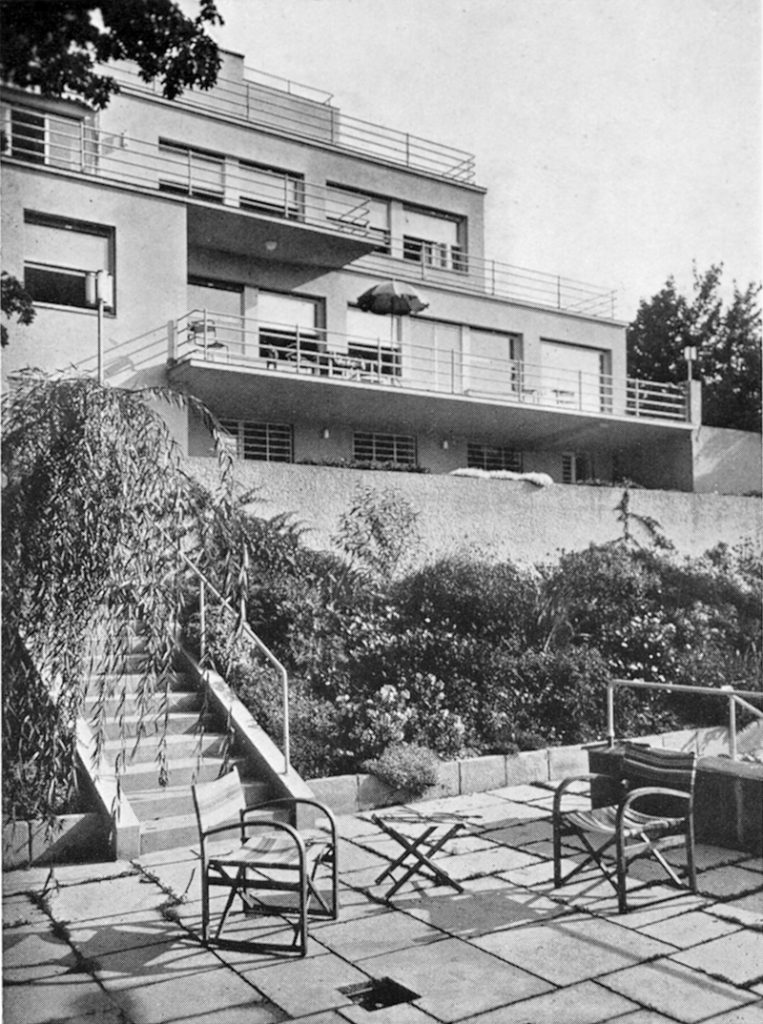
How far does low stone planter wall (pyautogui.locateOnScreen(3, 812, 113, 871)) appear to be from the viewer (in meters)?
5.86

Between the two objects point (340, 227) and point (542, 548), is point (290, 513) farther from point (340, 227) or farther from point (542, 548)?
point (340, 227)

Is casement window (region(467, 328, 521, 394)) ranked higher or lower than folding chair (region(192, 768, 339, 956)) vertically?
higher

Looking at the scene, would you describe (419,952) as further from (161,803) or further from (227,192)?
(227,192)

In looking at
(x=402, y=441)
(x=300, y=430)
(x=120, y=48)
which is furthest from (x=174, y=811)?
(x=402, y=441)

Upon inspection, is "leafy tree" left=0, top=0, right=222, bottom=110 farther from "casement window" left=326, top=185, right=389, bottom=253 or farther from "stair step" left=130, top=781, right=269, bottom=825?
"casement window" left=326, top=185, right=389, bottom=253

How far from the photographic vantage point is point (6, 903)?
5402 millimetres

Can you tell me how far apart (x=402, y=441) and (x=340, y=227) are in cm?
436

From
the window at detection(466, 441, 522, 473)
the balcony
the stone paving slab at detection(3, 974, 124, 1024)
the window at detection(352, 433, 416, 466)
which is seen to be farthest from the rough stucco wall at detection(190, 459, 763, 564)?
the stone paving slab at detection(3, 974, 124, 1024)

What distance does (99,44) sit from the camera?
13.4 feet

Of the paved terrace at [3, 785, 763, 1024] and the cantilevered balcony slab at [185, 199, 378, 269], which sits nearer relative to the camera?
the paved terrace at [3, 785, 763, 1024]

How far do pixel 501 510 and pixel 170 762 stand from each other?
25.5 feet

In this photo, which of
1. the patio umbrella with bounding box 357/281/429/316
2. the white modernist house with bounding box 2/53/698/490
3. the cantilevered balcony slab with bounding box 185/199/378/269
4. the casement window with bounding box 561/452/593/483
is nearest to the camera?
the white modernist house with bounding box 2/53/698/490

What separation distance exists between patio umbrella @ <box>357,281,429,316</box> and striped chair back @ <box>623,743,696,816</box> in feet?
39.0

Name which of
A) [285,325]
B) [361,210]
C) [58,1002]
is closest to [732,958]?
[58,1002]
